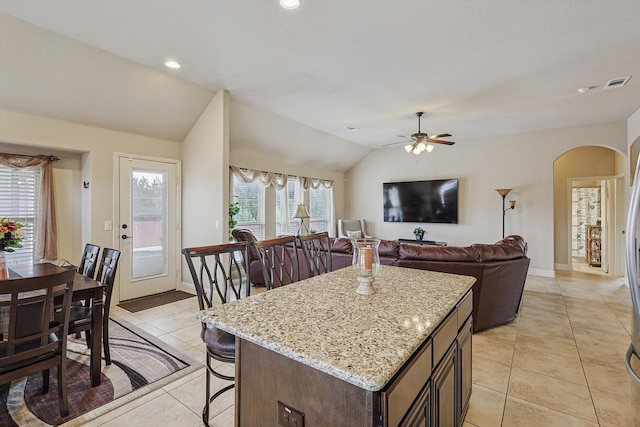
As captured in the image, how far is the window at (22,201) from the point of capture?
3.62 metres

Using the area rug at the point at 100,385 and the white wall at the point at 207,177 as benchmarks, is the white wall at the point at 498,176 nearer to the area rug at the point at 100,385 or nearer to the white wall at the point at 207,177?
the white wall at the point at 207,177

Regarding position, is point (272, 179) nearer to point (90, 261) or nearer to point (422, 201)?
point (422, 201)

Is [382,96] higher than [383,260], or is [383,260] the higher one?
[382,96]

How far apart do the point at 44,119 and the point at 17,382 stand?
2917 millimetres

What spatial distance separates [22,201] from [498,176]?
26.3ft

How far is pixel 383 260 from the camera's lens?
337cm

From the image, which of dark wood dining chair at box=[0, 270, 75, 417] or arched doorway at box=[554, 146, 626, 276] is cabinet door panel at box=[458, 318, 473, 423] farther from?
arched doorway at box=[554, 146, 626, 276]

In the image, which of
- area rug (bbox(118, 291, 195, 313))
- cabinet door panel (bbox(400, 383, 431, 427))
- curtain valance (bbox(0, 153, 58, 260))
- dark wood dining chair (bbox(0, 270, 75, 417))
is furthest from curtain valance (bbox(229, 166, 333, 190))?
cabinet door panel (bbox(400, 383, 431, 427))

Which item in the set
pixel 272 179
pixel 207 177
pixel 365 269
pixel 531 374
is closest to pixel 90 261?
pixel 207 177

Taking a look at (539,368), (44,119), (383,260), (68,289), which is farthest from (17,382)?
(539,368)

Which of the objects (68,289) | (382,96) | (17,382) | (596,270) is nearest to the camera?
(68,289)

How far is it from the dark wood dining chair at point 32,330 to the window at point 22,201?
256 centimetres

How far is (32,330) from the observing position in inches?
67.2

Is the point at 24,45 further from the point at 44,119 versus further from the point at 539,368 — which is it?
the point at 539,368
